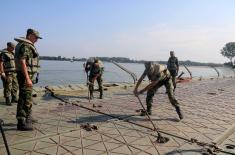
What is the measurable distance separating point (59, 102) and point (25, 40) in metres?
4.17

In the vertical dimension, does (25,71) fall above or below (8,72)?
above

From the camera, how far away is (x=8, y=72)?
30.3 ft

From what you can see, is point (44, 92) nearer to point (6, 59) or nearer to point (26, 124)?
point (6, 59)

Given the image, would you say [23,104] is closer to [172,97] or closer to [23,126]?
[23,126]

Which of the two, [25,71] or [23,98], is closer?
[25,71]

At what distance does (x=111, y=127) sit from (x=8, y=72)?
420 centimetres

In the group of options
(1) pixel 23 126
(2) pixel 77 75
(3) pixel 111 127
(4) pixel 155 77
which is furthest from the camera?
(2) pixel 77 75

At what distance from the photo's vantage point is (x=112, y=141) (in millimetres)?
5703

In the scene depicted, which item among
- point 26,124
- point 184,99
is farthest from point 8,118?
point 184,99

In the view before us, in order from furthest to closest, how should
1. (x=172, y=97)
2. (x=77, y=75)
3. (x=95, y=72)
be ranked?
1. (x=77, y=75)
2. (x=95, y=72)
3. (x=172, y=97)

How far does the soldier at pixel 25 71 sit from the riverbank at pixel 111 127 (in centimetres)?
30

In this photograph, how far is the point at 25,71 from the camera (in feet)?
19.3

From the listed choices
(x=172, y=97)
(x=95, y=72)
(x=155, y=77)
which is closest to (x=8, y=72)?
(x=95, y=72)

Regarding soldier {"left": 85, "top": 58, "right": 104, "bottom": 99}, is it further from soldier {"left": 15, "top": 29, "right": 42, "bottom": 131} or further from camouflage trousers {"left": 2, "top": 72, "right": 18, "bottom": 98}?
soldier {"left": 15, "top": 29, "right": 42, "bottom": 131}
